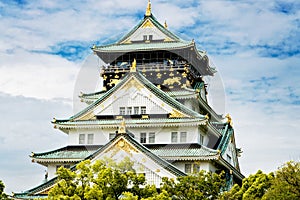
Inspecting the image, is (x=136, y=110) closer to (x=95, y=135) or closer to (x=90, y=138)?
(x=95, y=135)

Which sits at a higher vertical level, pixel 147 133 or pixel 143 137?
pixel 147 133

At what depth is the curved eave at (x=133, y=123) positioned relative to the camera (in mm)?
41812

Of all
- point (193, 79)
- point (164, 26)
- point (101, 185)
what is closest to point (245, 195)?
point (101, 185)

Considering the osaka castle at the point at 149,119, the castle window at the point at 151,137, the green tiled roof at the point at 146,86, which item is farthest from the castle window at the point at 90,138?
the castle window at the point at 151,137

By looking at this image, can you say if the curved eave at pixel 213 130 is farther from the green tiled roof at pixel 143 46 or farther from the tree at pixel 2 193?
the tree at pixel 2 193

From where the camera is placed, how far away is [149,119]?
43094 mm

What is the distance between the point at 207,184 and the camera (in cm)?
3522

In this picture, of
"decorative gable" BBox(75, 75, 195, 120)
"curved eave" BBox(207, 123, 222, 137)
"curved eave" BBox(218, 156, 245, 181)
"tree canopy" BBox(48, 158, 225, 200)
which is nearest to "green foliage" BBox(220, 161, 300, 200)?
"tree canopy" BBox(48, 158, 225, 200)

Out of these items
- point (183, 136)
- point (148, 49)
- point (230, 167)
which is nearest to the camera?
point (183, 136)

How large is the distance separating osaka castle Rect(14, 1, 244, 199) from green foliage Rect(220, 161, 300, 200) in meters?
4.87

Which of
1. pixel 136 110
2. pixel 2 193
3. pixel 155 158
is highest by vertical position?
pixel 136 110

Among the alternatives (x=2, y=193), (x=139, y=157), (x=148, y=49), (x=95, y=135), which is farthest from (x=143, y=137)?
(x=2, y=193)

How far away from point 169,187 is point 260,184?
522 cm

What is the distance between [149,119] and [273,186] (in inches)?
549
